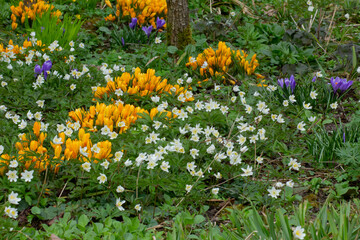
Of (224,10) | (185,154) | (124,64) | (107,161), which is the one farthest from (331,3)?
(107,161)

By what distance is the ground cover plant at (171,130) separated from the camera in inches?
109

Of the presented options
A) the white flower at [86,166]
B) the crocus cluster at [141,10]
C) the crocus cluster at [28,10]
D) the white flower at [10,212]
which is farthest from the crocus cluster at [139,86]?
the crocus cluster at [28,10]

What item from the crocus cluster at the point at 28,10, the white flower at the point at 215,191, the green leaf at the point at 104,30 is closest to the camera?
the white flower at the point at 215,191

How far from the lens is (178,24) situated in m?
5.21

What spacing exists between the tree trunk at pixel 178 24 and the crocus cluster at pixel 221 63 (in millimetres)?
508

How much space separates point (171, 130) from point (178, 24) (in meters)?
2.13

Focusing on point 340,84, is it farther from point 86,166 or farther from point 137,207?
point 86,166

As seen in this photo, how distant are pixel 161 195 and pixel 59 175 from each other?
742mm

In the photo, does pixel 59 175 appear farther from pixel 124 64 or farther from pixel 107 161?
pixel 124 64

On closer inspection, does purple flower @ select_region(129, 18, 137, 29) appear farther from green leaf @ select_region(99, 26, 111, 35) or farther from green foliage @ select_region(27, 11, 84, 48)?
green foliage @ select_region(27, 11, 84, 48)

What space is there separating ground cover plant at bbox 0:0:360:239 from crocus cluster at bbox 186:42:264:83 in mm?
15

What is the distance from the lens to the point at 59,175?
9.99 feet

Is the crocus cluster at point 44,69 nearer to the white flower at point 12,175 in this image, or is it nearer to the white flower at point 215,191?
the white flower at point 12,175

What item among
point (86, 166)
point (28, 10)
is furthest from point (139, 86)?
point (28, 10)
